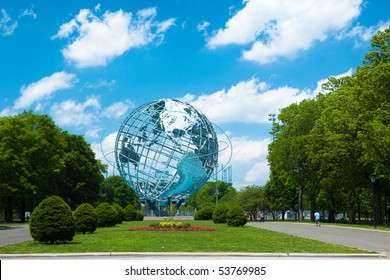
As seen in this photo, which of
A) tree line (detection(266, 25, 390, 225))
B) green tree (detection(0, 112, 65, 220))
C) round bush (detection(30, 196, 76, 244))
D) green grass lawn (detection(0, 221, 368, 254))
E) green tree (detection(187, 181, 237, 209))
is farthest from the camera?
green tree (detection(187, 181, 237, 209))

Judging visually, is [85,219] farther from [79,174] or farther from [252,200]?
[252,200]

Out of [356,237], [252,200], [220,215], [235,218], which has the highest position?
[252,200]

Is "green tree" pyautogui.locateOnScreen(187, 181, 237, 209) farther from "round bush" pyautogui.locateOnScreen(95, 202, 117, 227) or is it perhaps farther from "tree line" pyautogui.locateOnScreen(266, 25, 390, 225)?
"round bush" pyautogui.locateOnScreen(95, 202, 117, 227)

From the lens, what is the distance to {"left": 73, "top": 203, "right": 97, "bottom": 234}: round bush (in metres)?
26.4

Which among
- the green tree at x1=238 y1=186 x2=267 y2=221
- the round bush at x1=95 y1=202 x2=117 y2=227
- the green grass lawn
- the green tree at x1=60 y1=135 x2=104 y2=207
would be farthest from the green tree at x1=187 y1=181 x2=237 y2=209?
the green grass lawn

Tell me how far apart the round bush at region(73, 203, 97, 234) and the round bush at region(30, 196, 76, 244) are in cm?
725

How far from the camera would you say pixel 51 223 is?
61.2ft

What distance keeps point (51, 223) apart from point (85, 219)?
7941mm

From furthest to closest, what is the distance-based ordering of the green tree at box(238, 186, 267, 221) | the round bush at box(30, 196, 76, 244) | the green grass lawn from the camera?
the green tree at box(238, 186, 267, 221), the round bush at box(30, 196, 76, 244), the green grass lawn

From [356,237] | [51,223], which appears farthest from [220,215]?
[51,223]

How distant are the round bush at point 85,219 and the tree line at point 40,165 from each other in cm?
1869
